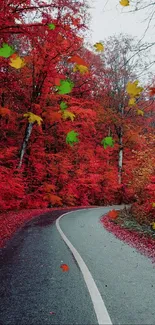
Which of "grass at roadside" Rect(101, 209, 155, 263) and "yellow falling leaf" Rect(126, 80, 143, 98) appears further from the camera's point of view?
"grass at roadside" Rect(101, 209, 155, 263)

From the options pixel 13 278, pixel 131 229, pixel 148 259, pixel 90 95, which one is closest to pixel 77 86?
pixel 90 95

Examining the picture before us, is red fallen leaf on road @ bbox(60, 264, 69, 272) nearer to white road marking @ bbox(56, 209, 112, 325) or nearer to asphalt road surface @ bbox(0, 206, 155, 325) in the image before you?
asphalt road surface @ bbox(0, 206, 155, 325)

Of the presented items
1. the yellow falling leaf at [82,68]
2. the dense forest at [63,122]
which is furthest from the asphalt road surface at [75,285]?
the dense forest at [63,122]

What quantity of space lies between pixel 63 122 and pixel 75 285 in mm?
16733

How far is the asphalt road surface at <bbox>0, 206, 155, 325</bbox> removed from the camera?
2.97 meters

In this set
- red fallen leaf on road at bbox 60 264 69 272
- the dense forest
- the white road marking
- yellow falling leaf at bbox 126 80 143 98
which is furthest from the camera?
the dense forest

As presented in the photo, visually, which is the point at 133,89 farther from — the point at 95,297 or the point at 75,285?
the point at 75,285

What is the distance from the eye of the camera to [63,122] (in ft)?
65.7

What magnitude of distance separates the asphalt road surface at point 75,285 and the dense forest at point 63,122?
3677 mm

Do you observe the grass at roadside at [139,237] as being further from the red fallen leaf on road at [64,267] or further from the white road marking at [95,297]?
the red fallen leaf on road at [64,267]

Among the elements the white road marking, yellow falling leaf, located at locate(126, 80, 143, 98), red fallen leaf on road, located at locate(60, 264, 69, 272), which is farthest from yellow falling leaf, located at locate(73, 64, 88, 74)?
red fallen leaf on road, located at locate(60, 264, 69, 272)

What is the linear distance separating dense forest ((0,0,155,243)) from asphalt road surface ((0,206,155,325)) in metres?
3.68

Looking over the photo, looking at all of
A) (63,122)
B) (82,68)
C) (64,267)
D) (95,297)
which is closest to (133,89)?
(82,68)

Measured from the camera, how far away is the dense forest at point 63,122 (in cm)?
975
